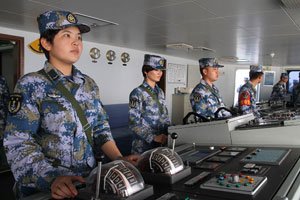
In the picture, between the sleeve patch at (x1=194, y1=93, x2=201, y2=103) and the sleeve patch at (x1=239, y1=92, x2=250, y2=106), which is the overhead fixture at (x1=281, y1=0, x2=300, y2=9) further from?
the sleeve patch at (x1=239, y1=92, x2=250, y2=106)

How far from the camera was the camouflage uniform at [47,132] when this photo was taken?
111 centimetres

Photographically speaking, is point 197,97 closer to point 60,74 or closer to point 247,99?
point 247,99

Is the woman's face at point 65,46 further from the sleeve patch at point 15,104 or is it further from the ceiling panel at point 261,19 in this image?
the ceiling panel at point 261,19

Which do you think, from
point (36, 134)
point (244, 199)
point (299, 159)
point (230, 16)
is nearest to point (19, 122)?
point (36, 134)

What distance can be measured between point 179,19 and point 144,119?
174 cm

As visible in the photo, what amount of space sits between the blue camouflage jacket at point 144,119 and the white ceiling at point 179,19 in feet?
3.54

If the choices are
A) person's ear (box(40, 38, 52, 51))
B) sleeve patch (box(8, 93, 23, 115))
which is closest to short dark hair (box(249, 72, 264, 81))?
person's ear (box(40, 38, 52, 51))

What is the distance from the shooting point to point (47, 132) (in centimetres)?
128

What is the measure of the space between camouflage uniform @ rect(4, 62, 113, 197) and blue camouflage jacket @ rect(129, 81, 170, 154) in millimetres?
1049

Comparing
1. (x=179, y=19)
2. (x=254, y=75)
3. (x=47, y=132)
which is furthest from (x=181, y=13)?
(x=47, y=132)

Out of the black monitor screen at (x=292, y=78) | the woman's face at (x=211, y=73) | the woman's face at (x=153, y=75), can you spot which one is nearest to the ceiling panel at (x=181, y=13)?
the woman's face at (x=211, y=73)

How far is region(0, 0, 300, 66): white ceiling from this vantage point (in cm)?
303

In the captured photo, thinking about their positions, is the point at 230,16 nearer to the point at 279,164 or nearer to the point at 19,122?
the point at 279,164

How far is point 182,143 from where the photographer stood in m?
1.93
